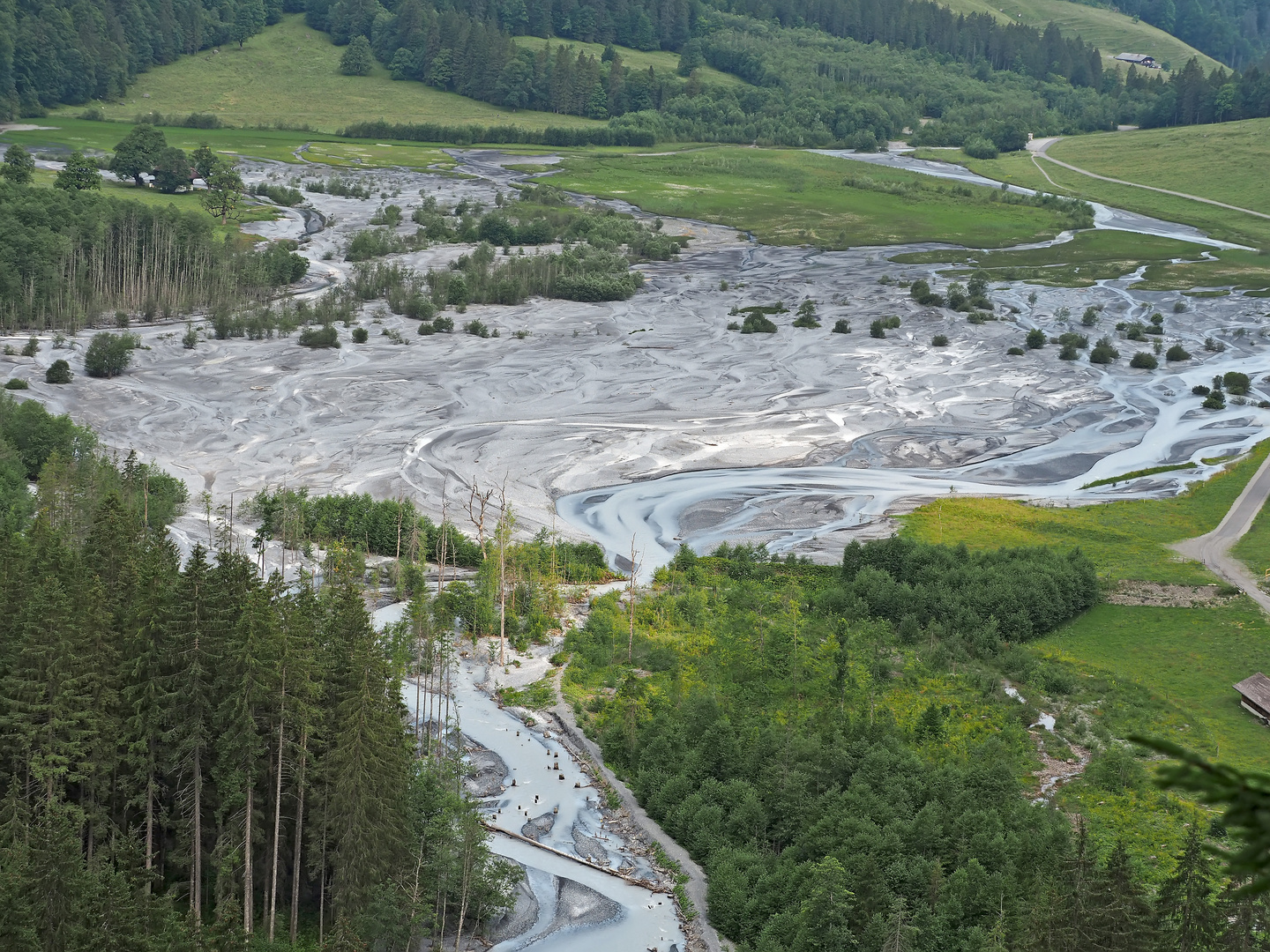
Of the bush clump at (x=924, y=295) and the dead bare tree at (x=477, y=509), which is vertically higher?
the bush clump at (x=924, y=295)

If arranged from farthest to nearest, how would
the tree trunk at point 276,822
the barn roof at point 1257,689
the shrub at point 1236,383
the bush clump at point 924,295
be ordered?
the bush clump at point 924,295
the shrub at point 1236,383
the barn roof at point 1257,689
the tree trunk at point 276,822

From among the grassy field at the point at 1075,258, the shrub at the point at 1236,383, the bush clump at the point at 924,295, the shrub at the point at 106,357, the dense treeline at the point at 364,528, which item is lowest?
the dense treeline at the point at 364,528

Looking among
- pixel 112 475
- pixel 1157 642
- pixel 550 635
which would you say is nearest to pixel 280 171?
pixel 112 475

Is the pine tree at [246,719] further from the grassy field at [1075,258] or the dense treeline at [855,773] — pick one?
the grassy field at [1075,258]

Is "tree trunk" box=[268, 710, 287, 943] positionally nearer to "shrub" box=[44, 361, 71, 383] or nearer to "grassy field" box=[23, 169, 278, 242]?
"shrub" box=[44, 361, 71, 383]

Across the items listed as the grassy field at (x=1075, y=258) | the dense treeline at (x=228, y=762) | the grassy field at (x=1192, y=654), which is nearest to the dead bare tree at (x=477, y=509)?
the dense treeline at (x=228, y=762)

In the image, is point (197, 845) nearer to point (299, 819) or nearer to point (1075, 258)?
point (299, 819)

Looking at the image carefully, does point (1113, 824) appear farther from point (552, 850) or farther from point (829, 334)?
point (829, 334)
